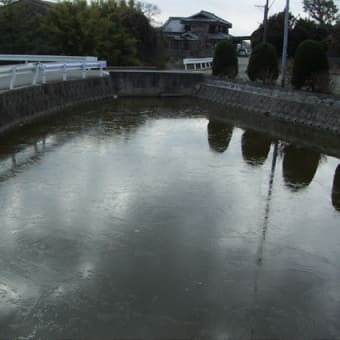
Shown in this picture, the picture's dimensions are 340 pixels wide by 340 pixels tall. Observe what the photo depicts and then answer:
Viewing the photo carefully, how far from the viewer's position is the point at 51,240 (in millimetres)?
5398

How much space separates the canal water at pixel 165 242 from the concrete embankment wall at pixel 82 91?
1469 mm

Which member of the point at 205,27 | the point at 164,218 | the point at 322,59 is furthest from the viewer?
the point at 205,27

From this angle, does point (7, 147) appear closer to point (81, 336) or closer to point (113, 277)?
point (113, 277)

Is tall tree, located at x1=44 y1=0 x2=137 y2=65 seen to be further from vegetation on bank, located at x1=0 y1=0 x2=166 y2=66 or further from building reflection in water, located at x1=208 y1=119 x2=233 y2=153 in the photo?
building reflection in water, located at x1=208 y1=119 x2=233 y2=153

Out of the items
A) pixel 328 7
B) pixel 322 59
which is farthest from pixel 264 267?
pixel 328 7

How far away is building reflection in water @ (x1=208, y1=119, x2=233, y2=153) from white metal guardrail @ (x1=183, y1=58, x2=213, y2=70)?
18.2 metres

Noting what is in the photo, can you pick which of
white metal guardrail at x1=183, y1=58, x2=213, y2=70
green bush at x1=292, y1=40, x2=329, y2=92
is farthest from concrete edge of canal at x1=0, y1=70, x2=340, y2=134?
white metal guardrail at x1=183, y1=58, x2=213, y2=70

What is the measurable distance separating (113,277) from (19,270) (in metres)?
1.01

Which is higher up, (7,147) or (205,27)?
(205,27)

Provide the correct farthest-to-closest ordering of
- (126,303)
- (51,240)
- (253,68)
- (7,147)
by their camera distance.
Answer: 1. (253,68)
2. (7,147)
3. (51,240)
4. (126,303)

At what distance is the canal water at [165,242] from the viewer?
3.99 meters

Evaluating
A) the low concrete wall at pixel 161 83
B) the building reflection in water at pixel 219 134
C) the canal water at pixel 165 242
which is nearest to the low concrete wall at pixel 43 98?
the canal water at pixel 165 242

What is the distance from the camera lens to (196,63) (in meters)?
34.4

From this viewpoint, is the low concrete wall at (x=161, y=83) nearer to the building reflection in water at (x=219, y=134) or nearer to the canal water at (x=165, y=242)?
the building reflection in water at (x=219, y=134)
